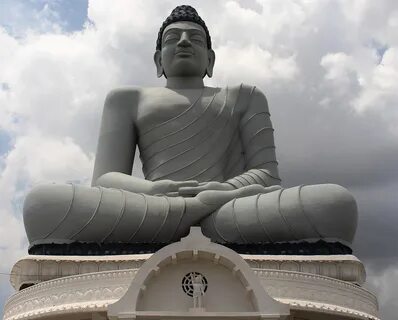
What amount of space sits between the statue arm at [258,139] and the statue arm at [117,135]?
7.81ft

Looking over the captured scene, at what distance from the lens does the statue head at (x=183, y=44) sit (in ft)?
49.4

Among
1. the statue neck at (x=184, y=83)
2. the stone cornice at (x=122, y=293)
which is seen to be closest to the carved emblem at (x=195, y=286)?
the stone cornice at (x=122, y=293)

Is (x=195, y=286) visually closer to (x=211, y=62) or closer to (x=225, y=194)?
(x=225, y=194)

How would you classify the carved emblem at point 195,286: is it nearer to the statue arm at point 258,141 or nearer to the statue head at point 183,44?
the statue arm at point 258,141

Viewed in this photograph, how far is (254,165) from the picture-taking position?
14.3 m

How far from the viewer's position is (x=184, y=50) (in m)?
15.0

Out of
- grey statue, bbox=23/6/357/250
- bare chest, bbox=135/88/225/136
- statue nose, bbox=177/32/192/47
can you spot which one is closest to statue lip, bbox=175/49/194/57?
grey statue, bbox=23/6/357/250

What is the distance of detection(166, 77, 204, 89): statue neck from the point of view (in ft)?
50.0

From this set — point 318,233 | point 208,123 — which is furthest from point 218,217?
point 208,123

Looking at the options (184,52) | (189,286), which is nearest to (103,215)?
(189,286)

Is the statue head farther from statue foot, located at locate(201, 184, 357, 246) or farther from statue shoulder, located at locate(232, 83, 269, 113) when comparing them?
statue foot, located at locate(201, 184, 357, 246)

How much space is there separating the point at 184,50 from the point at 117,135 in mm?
2445

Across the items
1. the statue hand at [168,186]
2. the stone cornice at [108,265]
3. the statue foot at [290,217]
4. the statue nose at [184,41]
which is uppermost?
the statue nose at [184,41]

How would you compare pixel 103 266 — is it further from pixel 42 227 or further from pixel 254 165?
pixel 254 165
